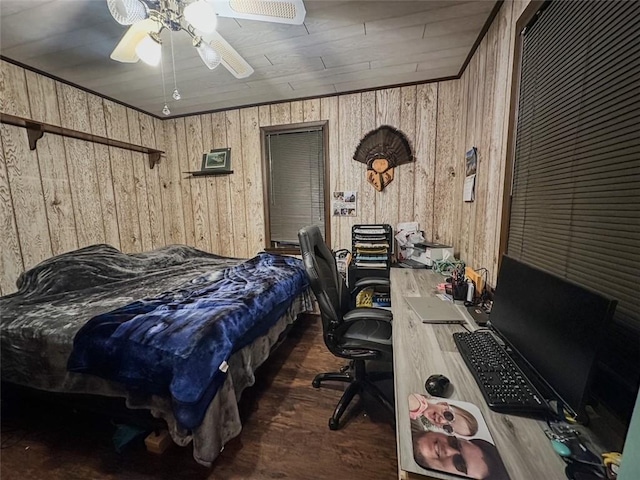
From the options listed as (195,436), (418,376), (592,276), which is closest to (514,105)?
(592,276)

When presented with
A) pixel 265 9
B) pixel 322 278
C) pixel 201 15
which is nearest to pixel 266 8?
pixel 265 9

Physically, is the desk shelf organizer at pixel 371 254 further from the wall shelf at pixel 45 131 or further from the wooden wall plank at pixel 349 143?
the wall shelf at pixel 45 131

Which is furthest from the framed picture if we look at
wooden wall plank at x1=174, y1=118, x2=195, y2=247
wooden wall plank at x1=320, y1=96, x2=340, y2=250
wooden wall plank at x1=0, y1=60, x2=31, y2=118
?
wooden wall plank at x1=0, y1=60, x2=31, y2=118

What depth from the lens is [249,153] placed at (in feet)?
10.6

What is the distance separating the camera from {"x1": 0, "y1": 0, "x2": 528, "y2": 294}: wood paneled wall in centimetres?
188

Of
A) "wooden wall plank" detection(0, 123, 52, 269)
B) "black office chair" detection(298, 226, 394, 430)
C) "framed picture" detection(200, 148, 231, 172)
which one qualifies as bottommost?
"black office chair" detection(298, 226, 394, 430)

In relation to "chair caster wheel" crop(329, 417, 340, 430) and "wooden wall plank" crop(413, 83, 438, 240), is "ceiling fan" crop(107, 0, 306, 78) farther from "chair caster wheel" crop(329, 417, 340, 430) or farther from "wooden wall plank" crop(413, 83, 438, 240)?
"chair caster wheel" crop(329, 417, 340, 430)

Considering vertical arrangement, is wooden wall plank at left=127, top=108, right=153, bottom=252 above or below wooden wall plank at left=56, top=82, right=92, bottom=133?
below

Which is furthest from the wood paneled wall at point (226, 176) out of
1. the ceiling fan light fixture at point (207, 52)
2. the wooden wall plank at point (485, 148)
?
the ceiling fan light fixture at point (207, 52)

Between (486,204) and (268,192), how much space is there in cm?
231

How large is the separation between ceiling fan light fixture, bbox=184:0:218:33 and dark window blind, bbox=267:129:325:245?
1.79m

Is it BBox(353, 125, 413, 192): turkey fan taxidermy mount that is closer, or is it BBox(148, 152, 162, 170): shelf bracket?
BBox(353, 125, 413, 192): turkey fan taxidermy mount

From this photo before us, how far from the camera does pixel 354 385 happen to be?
1.67 m

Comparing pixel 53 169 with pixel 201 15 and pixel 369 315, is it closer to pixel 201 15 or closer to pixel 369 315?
pixel 201 15
